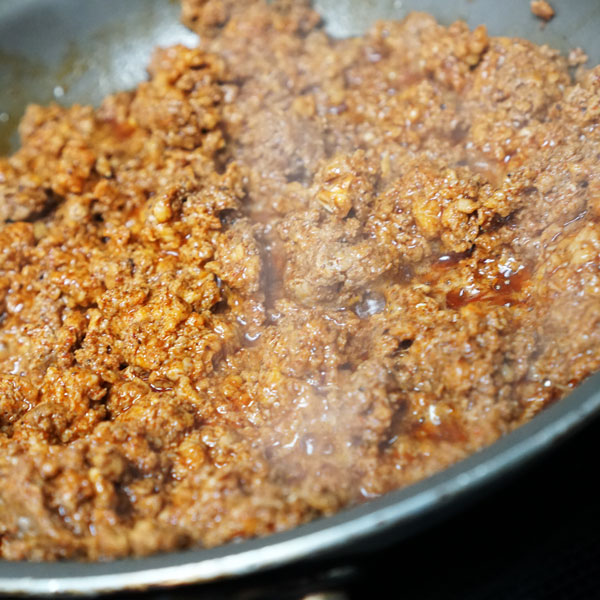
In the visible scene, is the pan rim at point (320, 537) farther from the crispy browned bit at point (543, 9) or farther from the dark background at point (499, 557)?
the crispy browned bit at point (543, 9)

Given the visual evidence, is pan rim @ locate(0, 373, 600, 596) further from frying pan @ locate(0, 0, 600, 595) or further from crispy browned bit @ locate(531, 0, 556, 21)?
crispy browned bit @ locate(531, 0, 556, 21)

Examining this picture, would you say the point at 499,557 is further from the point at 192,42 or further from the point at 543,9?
the point at 192,42

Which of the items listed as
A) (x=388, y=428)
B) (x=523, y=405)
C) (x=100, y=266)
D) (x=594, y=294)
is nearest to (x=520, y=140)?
(x=594, y=294)

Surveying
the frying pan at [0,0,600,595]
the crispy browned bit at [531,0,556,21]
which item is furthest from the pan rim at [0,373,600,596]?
the crispy browned bit at [531,0,556,21]

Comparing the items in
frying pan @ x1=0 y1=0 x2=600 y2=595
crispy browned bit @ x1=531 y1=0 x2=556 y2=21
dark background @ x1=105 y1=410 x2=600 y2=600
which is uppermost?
crispy browned bit @ x1=531 y1=0 x2=556 y2=21

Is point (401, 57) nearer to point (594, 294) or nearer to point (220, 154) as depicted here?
point (220, 154)

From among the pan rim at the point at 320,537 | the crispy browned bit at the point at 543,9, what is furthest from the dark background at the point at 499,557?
the crispy browned bit at the point at 543,9
